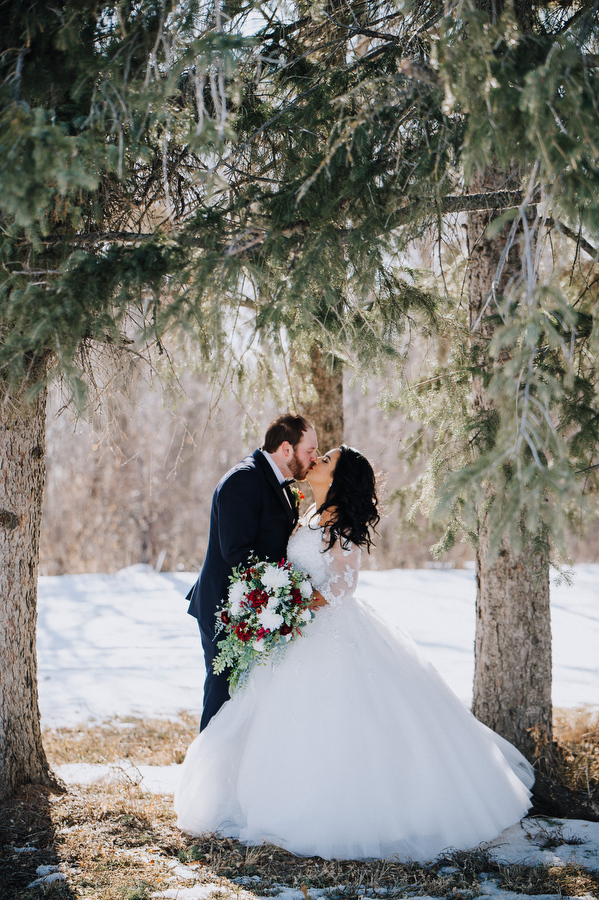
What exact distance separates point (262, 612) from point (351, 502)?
870 mm

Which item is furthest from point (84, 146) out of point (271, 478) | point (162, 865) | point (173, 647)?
point (173, 647)

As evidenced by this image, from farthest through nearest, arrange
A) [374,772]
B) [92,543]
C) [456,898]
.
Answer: [92,543]
[374,772]
[456,898]

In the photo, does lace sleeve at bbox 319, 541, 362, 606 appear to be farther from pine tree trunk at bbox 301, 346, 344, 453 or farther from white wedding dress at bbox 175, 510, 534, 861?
pine tree trunk at bbox 301, 346, 344, 453

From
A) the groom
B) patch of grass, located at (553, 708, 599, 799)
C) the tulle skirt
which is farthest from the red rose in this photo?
patch of grass, located at (553, 708, 599, 799)

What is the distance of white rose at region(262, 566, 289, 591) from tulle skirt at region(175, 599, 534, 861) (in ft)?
1.38

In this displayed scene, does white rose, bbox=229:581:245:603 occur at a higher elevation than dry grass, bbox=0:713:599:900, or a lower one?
higher

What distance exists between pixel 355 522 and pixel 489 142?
229cm

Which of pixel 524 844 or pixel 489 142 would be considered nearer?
pixel 489 142

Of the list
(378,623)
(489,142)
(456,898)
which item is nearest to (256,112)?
(489,142)

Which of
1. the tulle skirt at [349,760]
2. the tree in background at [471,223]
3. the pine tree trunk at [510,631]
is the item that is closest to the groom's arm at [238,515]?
the tulle skirt at [349,760]

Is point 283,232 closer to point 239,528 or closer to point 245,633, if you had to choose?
point 239,528

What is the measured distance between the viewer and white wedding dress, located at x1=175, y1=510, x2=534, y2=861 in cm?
363

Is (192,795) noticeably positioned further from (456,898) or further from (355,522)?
(355,522)

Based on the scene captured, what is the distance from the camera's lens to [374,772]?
369cm
